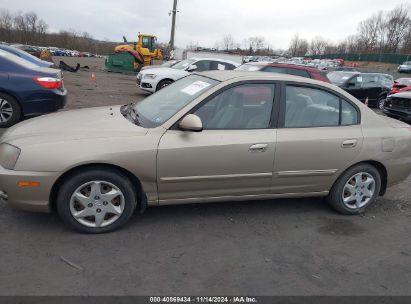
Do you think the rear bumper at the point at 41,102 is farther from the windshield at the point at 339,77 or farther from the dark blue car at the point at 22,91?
the windshield at the point at 339,77

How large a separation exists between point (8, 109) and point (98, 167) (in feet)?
14.6

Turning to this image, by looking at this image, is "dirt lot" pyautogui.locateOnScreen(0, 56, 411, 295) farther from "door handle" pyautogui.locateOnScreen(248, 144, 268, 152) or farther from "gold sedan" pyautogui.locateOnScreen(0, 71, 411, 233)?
"door handle" pyautogui.locateOnScreen(248, 144, 268, 152)

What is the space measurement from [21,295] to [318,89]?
3.43 m

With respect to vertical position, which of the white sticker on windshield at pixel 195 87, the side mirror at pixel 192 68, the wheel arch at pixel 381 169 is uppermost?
the side mirror at pixel 192 68

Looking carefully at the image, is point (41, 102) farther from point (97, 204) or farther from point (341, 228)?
point (341, 228)

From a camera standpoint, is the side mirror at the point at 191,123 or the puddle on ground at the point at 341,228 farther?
the puddle on ground at the point at 341,228

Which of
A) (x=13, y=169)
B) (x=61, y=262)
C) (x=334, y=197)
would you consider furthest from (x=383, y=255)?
(x=13, y=169)

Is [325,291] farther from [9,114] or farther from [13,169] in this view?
[9,114]

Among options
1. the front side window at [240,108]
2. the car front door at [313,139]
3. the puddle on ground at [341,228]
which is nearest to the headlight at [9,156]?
the front side window at [240,108]

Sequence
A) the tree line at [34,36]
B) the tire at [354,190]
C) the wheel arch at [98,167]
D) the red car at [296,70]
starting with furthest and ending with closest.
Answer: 1. the tree line at [34,36]
2. the red car at [296,70]
3. the tire at [354,190]
4. the wheel arch at [98,167]

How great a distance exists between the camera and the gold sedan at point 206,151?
317cm

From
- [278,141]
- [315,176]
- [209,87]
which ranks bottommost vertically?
[315,176]

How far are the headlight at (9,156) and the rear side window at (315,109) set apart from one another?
2589 millimetres

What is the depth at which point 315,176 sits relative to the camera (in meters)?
3.94
